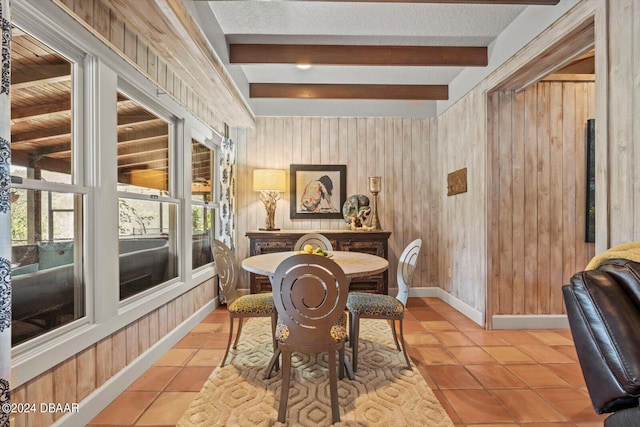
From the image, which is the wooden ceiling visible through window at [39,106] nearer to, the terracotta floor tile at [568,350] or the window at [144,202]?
the window at [144,202]

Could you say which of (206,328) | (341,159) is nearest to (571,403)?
(206,328)

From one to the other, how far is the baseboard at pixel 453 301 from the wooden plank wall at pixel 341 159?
24 centimetres

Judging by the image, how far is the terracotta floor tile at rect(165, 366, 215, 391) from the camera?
2.13m

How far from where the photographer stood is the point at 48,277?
1669 mm

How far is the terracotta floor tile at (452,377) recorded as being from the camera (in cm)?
215

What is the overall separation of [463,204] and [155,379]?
3.44m

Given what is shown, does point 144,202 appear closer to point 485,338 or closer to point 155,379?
point 155,379

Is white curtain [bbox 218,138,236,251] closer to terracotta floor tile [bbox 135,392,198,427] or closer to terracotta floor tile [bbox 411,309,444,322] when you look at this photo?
terracotta floor tile [bbox 135,392,198,427]

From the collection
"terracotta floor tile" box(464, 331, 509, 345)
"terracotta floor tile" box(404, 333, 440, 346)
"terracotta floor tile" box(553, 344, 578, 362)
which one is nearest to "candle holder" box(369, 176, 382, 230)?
"terracotta floor tile" box(404, 333, 440, 346)

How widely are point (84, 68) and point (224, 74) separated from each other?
1.16m

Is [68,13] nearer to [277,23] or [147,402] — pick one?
[277,23]

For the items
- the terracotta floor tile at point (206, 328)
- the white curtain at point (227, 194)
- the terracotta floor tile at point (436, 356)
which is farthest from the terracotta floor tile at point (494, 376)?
the white curtain at point (227, 194)

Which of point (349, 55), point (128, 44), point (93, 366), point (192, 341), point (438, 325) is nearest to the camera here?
point (93, 366)

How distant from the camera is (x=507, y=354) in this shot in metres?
2.64
